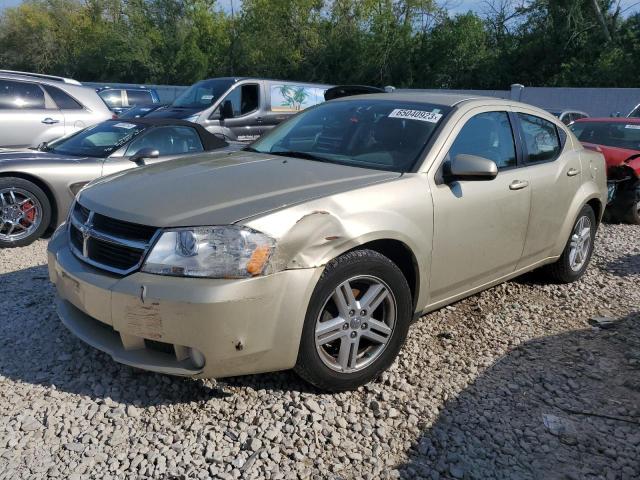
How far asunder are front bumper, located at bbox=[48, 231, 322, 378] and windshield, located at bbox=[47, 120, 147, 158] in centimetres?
366

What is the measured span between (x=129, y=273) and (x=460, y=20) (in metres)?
35.6

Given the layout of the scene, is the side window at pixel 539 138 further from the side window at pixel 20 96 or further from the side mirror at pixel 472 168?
the side window at pixel 20 96

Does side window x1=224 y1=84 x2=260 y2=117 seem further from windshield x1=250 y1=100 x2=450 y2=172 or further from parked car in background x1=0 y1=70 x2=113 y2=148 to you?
windshield x1=250 y1=100 x2=450 y2=172

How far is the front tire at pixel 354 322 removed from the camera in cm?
290

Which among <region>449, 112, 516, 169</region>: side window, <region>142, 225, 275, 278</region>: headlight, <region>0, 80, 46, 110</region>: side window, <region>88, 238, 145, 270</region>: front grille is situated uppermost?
<region>449, 112, 516, 169</region>: side window

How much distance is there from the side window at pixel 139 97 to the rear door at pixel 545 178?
16.5 metres

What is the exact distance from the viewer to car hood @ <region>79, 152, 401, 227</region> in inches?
110

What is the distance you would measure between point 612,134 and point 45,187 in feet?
25.7

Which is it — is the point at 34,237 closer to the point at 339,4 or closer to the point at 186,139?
the point at 186,139

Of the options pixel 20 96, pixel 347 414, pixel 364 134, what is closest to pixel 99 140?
pixel 20 96

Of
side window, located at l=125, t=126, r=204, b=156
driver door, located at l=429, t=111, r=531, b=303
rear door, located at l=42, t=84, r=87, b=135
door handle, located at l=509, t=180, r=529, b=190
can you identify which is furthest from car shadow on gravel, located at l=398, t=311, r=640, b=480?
rear door, located at l=42, t=84, r=87, b=135

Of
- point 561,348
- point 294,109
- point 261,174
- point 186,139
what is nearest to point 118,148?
point 186,139

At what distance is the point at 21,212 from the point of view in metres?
5.71

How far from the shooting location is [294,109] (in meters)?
12.4
